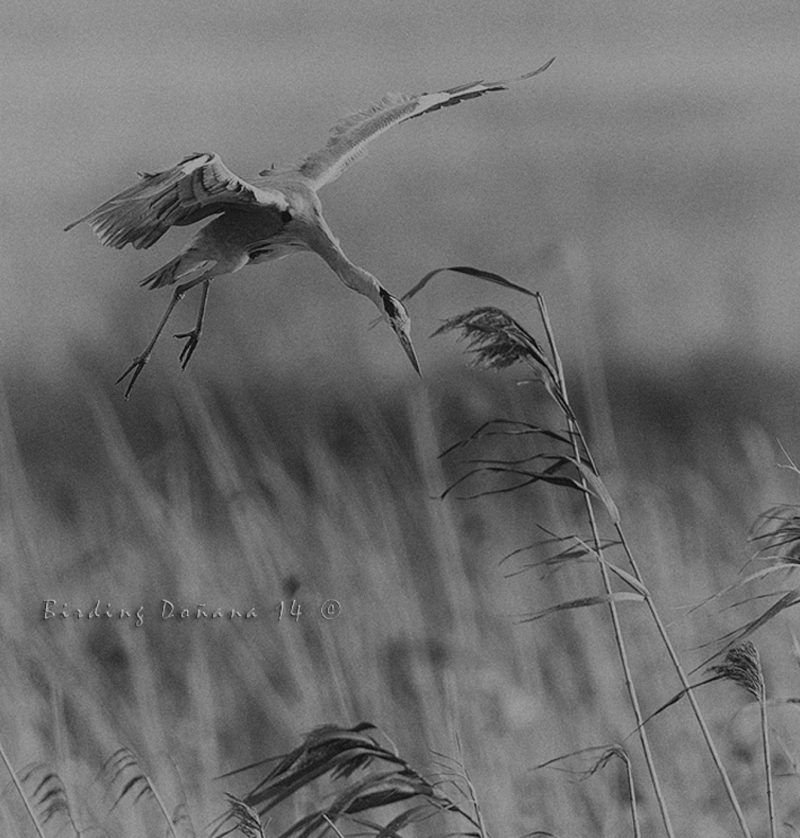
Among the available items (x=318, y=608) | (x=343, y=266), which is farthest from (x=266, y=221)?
(x=318, y=608)

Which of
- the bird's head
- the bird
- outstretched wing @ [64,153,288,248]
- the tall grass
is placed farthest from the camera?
the tall grass

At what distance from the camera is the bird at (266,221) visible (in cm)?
179

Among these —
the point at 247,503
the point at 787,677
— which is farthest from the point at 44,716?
the point at 787,677

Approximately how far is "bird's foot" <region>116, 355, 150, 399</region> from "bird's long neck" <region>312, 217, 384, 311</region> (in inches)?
16.0

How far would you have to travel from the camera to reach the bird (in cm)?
179

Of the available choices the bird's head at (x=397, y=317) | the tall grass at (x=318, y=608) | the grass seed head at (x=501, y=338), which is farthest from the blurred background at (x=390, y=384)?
the grass seed head at (x=501, y=338)

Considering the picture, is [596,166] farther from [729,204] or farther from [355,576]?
[355,576]

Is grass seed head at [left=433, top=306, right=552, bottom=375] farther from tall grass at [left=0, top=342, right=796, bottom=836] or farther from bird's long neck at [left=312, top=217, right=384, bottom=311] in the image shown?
tall grass at [left=0, top=342, right=796, bottom=836]

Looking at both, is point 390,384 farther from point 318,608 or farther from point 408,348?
point 318,608

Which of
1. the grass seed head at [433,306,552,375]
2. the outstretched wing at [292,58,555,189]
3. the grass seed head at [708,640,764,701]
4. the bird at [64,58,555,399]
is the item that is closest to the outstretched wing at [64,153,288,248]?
the bird at [64,58,555,399]

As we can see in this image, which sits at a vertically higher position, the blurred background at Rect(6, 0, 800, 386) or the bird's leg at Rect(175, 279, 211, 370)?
the blurred background at Rect(6, 0, 800, 386)

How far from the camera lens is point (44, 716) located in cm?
211

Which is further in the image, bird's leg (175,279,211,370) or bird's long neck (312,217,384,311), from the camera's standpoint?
bird's leg (175,279,211,370)

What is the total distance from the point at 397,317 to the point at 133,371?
52 cm
